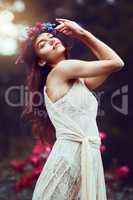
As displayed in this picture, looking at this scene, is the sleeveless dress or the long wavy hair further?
the long wavy hair

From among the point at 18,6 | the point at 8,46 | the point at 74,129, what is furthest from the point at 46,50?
the point at 18,6

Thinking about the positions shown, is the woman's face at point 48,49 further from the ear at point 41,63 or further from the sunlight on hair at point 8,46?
the sunlight on hair at point 8,46

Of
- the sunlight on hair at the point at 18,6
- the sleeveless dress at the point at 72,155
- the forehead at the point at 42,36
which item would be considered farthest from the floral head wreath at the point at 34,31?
the sunlight on hair at the point at 18,6

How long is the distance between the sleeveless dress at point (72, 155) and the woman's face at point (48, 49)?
0.20 meters

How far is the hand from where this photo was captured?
2.53 meters

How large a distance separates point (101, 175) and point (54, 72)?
1.48 ft

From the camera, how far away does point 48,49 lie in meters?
2.65

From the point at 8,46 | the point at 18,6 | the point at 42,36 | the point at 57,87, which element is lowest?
the point at 57,87

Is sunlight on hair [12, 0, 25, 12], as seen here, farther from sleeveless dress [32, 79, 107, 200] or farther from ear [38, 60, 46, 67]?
sleeveless dress [32, 79, 107, 200]

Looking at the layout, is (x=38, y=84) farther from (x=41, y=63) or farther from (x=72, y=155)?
(x=72, y=155)

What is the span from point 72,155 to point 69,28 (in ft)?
1.66

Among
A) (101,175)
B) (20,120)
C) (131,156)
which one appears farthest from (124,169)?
(101,175)

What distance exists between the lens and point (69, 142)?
2.53m

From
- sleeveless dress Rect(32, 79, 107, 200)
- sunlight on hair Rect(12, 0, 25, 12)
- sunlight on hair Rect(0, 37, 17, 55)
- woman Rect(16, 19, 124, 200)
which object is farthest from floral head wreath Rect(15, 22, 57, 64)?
sunlight on hair Rect(12, 0, 25, 12)
